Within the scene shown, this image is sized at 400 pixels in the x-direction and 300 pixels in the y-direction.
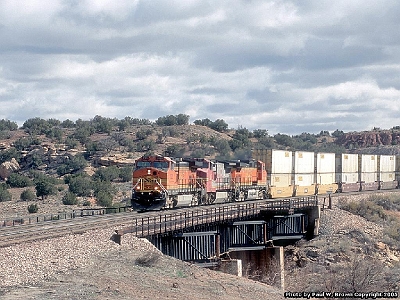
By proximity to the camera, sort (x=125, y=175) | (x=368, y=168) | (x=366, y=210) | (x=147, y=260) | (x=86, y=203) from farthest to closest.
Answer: (x=125, y=175), (x=368, y=168), (x=86, y=203), (x=366, y=210), (x=147, y=260)

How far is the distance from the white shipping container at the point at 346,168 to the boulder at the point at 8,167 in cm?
4636

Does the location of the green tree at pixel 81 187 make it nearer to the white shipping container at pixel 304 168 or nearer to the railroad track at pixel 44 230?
the white shipping container at pixel 304 168

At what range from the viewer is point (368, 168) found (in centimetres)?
6881

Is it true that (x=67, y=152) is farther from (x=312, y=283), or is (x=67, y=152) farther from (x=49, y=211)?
(x=312, y=283)

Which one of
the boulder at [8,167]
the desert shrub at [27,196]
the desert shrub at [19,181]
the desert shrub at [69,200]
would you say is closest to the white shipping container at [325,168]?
the desert shrub at [69,200]

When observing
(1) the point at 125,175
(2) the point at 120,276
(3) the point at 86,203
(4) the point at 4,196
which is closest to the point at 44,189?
(4) the point at 4,196

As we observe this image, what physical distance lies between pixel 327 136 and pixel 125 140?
306ft

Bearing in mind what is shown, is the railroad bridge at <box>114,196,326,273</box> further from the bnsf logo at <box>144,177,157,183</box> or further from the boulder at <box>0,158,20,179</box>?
the boulder at <box>0,158,20,179</box>

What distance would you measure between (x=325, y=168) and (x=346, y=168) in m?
3.47

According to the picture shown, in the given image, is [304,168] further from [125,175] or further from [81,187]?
[125,175]

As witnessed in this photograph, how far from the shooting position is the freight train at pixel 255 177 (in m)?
39.9

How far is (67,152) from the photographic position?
9619 cm

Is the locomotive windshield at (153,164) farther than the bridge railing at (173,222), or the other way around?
the locomotive windshield at (153,164)

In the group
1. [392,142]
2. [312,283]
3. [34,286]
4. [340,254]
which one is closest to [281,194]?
[340,254]
